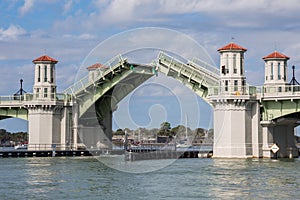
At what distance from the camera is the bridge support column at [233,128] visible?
60.5 metres

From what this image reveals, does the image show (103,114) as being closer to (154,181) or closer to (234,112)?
(234,112)

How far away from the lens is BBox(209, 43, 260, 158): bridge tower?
60594 millimetres

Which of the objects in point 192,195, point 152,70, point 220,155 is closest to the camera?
point 192,195

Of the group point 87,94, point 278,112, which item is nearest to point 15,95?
point 87,94

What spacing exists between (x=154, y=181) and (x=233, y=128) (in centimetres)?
2047

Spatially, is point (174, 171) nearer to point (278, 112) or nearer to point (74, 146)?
point (278, 112)

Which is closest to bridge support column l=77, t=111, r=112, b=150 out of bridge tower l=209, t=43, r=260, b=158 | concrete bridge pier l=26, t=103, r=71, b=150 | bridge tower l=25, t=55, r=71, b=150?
concrete bridge pier l=26, t=103, r=71, b=150

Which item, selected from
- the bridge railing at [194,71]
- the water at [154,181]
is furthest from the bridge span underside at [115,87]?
the water at [154,181]

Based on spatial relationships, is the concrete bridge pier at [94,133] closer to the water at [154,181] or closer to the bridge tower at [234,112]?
the bridge tower at [234,112]

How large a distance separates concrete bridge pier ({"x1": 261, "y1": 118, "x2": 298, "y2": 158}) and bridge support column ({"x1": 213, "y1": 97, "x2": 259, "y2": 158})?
1017 mm

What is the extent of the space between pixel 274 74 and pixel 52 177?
2621 centimetres

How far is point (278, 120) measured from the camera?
203 ft

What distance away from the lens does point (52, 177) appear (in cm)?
4362

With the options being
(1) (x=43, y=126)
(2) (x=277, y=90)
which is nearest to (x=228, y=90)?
(2) (x=277, y=90)
